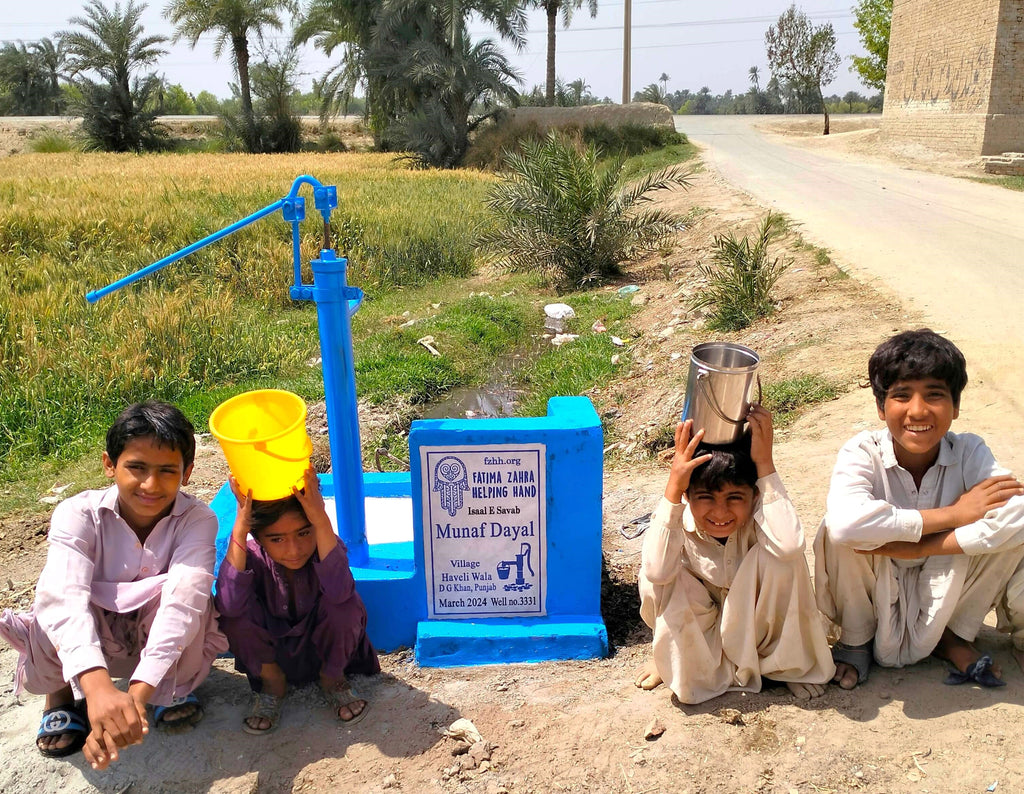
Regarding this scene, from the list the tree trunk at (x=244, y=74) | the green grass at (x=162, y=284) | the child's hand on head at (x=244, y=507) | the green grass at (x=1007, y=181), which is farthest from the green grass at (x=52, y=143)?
the child's hand on head at (x=244, y=507)

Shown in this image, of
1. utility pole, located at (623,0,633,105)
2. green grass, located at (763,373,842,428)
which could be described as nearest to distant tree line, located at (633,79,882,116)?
utility pole, located at (623,0,633,105)

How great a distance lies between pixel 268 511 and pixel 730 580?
56.2 inches

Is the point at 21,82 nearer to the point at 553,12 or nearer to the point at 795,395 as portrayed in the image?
the point at 553,12

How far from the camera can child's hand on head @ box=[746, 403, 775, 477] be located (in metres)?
2.38

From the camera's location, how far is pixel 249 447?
7.95ft

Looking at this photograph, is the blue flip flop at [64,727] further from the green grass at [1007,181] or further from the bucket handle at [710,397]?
the green grass at [1007,181]

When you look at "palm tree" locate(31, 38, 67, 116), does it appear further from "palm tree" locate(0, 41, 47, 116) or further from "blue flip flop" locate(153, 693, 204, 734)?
"blue flip flop" locate(153, 693, 204, 734)

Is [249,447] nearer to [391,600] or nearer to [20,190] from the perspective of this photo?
[391,600]

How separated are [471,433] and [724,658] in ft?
3.53

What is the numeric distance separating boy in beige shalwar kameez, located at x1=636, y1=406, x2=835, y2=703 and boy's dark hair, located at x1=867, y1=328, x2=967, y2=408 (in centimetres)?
39

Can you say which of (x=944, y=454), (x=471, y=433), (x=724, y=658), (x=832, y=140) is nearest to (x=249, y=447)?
(x=471, y=433)

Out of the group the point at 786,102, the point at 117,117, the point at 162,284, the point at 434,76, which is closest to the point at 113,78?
the point at 117,117

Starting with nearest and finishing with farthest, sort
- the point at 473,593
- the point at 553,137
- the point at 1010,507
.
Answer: the point at 1010,507
the point at 473,593
the point at 553,137

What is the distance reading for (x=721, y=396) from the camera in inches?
92.7
